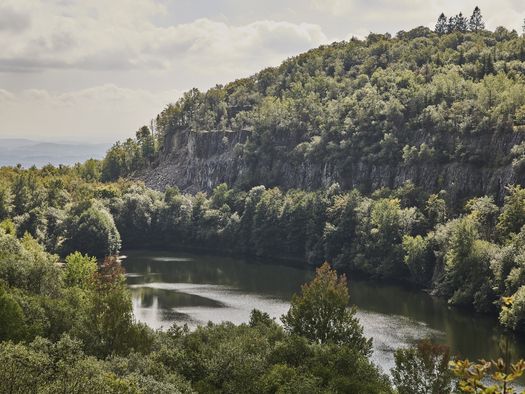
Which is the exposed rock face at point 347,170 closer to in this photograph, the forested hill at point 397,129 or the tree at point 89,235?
the forested hill at point 397,129

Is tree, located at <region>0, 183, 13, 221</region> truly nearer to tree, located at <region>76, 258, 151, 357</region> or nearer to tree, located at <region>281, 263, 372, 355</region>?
tree, located at <region>76, 258, 151, 357</region>

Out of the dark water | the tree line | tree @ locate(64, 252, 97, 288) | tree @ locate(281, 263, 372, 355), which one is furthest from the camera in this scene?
the tree line

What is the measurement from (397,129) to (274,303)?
65.9m

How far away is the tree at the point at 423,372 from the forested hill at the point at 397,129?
70226mm

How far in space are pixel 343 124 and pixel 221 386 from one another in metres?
125

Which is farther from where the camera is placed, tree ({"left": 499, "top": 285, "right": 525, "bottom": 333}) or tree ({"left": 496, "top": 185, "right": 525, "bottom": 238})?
tree ({"left": 496, "top": 185, "right": 525, "bottom": 238})

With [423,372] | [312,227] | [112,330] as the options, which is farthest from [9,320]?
[312,227]

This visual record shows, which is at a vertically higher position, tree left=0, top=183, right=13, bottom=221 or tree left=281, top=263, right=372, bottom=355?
tree left=0, top=183, right=13, bottom=221

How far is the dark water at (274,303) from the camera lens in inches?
3051

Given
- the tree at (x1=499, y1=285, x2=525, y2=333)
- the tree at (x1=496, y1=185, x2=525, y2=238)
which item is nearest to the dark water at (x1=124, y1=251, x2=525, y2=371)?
the tree at (x1=499, y1=285, x2=525, y2=333)

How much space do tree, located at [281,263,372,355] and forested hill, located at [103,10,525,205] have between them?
64251mm

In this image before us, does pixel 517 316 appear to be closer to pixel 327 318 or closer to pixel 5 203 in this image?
pixel 327 318

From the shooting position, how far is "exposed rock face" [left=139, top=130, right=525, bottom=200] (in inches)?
4712

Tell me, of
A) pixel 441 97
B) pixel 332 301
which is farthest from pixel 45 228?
pixel 332 301
